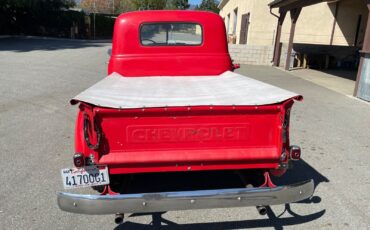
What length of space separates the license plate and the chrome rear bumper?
0.17 meters

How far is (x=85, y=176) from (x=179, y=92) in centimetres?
130

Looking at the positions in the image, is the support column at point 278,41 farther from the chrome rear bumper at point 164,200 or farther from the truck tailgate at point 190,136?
the chrome rear bumper at point 164,200

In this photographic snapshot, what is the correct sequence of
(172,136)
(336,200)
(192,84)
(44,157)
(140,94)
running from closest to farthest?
(172,136) < (140,94) < (336,200) < (192,84) < (44,157)

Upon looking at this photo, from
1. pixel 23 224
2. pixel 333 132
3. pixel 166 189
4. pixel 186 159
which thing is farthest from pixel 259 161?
pixel 333 132

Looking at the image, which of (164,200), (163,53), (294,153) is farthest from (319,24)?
(164,200)

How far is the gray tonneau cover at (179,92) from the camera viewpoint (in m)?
2.88

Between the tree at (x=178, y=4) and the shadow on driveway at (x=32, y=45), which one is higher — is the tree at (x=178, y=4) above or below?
above

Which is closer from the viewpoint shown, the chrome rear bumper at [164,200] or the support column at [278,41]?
the chrome rear bumper at [164,200]

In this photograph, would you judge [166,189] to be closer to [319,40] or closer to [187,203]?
[187,203]

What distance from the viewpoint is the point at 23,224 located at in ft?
10.4

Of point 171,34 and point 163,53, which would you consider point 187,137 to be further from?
point 171,34

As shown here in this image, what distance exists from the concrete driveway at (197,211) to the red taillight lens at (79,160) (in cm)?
74

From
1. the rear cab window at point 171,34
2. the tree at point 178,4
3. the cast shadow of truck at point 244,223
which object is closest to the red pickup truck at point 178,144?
the cast shadow of truck at point 244,223

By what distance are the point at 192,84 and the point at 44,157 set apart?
2301mm
